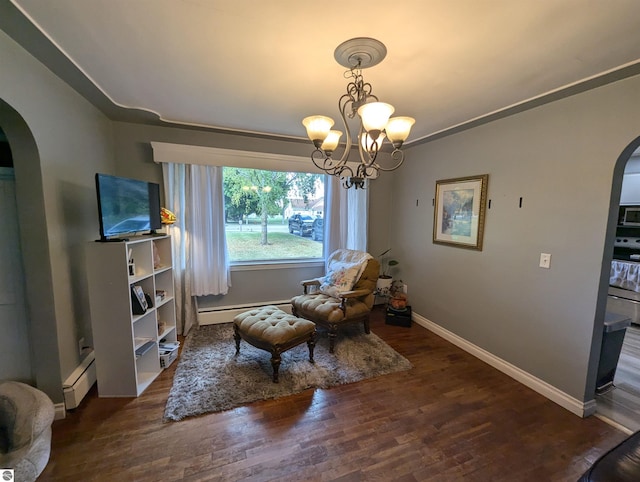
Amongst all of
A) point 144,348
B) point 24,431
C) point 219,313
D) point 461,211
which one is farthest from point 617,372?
point 24,431

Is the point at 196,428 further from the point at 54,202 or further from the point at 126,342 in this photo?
the point at 54,202

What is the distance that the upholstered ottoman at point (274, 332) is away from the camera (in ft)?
7.48

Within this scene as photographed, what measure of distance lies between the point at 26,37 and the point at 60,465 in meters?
2.45

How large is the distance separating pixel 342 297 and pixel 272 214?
1594mm

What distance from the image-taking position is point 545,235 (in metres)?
2.22

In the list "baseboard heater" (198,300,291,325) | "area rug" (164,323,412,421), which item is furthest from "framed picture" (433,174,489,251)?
"baseboard heater" (198,300,291,325)

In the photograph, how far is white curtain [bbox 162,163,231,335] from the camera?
122 inches

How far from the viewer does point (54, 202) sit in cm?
185

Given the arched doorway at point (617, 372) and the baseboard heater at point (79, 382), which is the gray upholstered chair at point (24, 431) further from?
the arched doorway at point (617, 372)

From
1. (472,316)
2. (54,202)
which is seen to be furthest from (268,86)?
(472,316)

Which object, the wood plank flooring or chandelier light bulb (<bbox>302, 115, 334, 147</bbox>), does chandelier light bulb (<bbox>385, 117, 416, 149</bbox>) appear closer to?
chandelier light bulb (<bbox>302, 115, 334, 147</bbox>)

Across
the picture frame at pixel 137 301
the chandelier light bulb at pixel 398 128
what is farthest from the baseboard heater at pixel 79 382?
the chandelier light bulb at pixel 398 128

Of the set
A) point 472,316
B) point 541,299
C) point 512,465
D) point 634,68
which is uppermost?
point 634,68

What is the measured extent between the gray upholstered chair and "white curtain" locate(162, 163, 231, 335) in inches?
63.3
